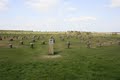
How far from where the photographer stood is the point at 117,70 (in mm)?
18969

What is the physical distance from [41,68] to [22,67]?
2081 mm

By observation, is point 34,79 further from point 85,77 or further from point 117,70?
point 117,70

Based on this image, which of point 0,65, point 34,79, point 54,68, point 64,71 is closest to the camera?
point 34,79

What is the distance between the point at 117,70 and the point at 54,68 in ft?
19.9

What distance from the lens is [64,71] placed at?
18.6 meters

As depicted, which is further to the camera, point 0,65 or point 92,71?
point 0,65

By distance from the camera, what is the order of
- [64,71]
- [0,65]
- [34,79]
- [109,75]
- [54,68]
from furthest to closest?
[0,65]
[54,68]
[64,71]
[109,75]
[34,79]

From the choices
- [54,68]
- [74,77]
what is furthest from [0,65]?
[74,77]

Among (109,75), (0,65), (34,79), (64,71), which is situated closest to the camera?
(34,79)

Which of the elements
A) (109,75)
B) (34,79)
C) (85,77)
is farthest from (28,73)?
(109,75)

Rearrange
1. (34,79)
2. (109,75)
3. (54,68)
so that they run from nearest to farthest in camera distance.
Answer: (34,79), (109,75), (54,68)

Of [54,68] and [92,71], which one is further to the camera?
[54,68]

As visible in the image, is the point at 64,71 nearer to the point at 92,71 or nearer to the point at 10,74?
the point at 92,71

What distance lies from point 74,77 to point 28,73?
4256 millimetres
